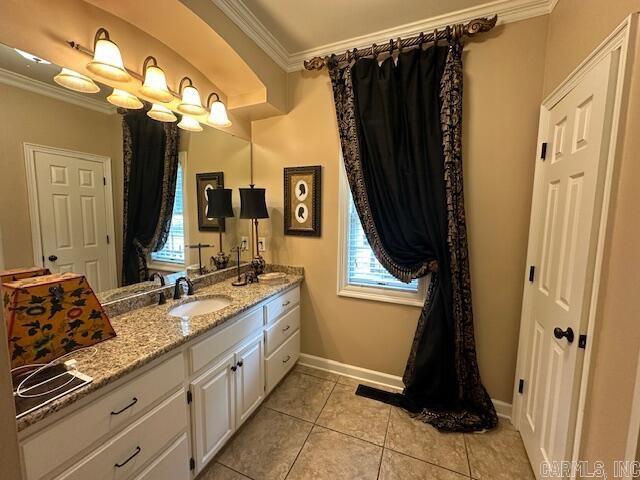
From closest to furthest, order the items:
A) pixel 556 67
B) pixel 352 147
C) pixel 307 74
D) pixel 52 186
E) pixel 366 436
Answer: pixel 52 186
pixel 556 67
pixel 366 436
pixel 352 147
pixel 307 74

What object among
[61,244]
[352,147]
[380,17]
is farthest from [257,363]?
[380,17]

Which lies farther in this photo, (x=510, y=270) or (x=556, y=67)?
(x=510, y=270)

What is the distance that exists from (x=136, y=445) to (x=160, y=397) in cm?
17

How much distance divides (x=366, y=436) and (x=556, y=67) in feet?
8.26

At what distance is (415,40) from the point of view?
1.86m

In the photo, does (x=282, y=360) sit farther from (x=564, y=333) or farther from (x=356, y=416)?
(x=564, y=333)

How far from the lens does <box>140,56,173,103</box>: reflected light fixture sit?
1.50 m

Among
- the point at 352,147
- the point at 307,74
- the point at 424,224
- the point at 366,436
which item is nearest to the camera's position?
the point at 366,436

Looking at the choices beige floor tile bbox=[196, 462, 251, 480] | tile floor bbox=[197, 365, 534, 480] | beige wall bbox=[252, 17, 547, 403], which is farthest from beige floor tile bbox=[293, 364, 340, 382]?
beige floor tile bbox=[196, 462, 251, 480]

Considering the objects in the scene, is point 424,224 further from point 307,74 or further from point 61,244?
point 61,244

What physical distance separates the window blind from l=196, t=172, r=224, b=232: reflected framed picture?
1111 mm

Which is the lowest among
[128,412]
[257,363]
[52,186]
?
[257,363]

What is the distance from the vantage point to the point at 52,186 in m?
1.26

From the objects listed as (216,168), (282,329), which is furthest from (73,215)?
(282,329)
